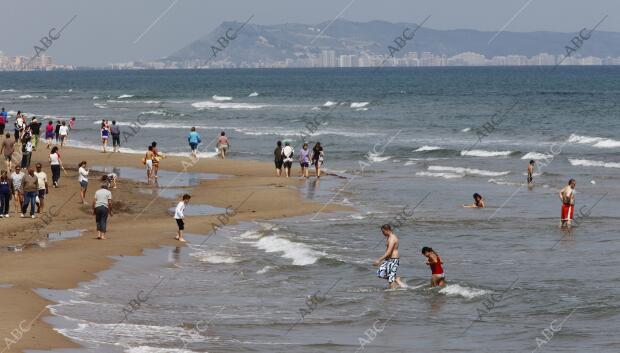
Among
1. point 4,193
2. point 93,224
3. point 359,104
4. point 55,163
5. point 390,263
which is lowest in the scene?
point 390,263

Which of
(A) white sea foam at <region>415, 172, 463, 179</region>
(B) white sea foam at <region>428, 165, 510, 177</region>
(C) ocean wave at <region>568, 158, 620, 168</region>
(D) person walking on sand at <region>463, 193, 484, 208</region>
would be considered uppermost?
(C) ocean wave at <region>568, 158, 620, 168</region>

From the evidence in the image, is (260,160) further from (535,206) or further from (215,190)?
(535,206)

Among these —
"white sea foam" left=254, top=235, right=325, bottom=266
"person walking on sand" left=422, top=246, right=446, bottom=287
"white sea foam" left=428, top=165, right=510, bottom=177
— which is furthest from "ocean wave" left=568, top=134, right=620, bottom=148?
"person walking on sand" left=422, top=246, right=446, bottom=287

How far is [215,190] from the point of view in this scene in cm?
3412

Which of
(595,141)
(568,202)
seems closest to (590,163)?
(595,141)

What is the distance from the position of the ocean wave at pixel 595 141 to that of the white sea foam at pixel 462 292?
37740 millimetres

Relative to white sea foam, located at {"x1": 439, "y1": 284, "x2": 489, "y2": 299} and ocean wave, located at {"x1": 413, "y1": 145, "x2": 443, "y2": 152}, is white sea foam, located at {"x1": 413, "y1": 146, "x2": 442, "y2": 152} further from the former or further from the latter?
white sea foam, located at {"x1": 439, "y1": 284, "x2": 489, "y2": 299}

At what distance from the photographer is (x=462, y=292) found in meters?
19.7

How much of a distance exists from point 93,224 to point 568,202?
1206 cm

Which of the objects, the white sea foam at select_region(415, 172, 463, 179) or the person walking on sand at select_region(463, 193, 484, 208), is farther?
the white sea foam at select_region(415, 172, 463, 179)

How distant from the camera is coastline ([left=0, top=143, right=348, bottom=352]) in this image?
16.6 m

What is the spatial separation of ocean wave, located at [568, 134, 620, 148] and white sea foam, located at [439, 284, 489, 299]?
3774cm

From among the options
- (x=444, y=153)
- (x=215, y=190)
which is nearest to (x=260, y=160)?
(x=444, y=153)

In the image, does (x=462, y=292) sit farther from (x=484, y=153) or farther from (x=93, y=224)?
(x=484, y=153)
